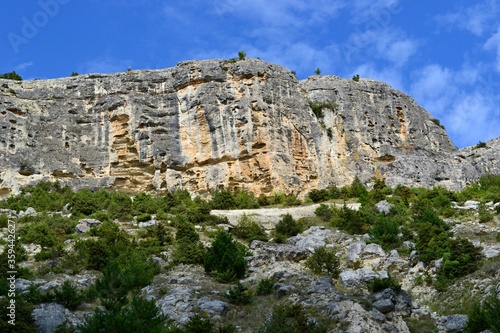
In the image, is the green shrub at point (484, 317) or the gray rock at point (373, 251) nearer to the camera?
the green shrub at point (484, 317)

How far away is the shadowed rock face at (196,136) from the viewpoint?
150 ft

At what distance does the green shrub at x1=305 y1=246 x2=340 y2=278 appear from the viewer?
26906mm

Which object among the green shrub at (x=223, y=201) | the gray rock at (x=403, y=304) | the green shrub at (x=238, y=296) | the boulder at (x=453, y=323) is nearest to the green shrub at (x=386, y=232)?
the gray rock at (x=403, y=304)

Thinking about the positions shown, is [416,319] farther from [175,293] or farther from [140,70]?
[140,70]

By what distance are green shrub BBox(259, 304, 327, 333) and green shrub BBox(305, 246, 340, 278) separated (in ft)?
20.0

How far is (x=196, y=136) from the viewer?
4712 cm

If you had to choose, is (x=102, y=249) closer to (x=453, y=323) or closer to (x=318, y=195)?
(x=453, y=323)

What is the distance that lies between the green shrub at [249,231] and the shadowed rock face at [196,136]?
8.57 meters

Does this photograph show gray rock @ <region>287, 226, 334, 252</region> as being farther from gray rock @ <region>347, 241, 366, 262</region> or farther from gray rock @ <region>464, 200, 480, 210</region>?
gray rock @ <region>464, 200, 480, 210</region>

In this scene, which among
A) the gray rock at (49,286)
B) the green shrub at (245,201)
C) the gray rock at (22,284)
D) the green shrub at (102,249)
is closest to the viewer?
the gray rock at (22,284)

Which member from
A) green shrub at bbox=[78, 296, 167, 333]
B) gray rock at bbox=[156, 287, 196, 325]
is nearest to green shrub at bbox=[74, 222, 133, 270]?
gray rock at bbox=[156, 287, 196, 325]

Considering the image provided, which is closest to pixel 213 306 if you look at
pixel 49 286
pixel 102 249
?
pixel 49 286

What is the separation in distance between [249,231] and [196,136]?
45.1 ft

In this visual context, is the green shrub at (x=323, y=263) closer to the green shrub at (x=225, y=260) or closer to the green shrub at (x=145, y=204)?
the green shrub at (x=225, y=260)
